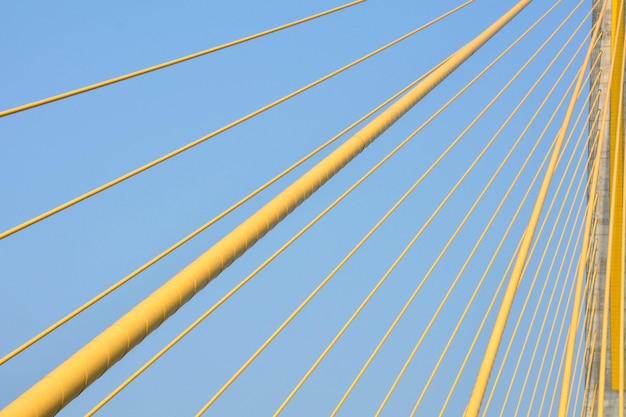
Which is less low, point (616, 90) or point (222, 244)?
point (222, 244)

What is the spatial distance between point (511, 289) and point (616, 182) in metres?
4.02

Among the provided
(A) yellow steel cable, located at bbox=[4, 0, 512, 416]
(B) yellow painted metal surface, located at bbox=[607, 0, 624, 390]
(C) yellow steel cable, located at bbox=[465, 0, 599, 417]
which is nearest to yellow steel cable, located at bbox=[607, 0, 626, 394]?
(B) yellow painted metal surface, located at bbox=[607, 0, 624, 390]

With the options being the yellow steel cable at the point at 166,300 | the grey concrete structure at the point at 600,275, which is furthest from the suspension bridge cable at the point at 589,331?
the yellow steel cable at the point at 166,300

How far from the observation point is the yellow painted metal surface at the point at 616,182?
47.6 ft

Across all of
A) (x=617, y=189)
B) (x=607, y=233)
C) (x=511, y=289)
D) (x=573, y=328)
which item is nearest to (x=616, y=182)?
(x=617, y=189)

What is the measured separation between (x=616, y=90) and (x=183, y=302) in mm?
11483

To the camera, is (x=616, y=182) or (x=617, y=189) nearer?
(x=616, y=182)

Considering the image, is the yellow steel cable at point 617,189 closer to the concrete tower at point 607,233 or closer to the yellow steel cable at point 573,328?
the concrete tower at point 607,233

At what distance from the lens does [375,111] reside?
312 inches

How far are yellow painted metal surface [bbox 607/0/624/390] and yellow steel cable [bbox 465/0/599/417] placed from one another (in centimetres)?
187

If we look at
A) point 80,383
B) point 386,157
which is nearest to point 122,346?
point 80,383

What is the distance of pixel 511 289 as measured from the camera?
10984mm

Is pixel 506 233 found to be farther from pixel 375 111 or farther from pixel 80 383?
pixel 80 383

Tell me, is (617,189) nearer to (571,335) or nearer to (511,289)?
(571,335)
